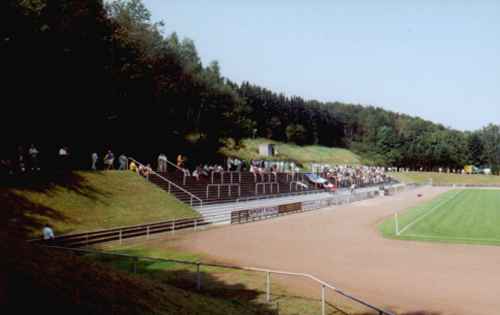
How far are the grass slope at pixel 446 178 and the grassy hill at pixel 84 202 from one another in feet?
283

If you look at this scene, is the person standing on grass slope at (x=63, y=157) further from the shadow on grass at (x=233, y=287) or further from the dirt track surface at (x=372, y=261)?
the shadow on grass at (x=233, y=287)

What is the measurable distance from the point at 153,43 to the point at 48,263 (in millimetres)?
45382

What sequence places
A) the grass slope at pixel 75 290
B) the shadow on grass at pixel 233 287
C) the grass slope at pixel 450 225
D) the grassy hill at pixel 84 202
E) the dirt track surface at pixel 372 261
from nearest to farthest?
the grass slope at pixel 75 290
the shadow on grass at pixel 233 287
the dirt track surface at pixel 372 261
the grassy hill at pixel 84 202
the grass slope at pixel 450 225

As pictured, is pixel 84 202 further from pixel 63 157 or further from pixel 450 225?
pixel 450 225

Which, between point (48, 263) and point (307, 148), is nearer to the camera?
point (48, 263)

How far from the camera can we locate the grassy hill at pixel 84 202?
24797 millimetres

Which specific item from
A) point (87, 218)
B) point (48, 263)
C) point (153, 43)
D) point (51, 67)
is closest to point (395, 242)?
point (87, 218)

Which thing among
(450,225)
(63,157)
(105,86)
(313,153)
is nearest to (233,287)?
(63,157)

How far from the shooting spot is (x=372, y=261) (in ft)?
69.4

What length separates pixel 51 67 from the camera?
3362cm

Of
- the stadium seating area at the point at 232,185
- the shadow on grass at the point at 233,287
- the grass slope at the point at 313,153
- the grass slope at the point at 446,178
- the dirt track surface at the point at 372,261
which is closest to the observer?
the shadow on grass at the point at 233,287

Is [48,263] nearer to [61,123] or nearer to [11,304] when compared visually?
[11,304]

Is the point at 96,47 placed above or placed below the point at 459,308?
above

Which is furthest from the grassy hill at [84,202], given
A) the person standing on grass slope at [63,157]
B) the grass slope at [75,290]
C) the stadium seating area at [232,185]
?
the grass slope at [75,290]
